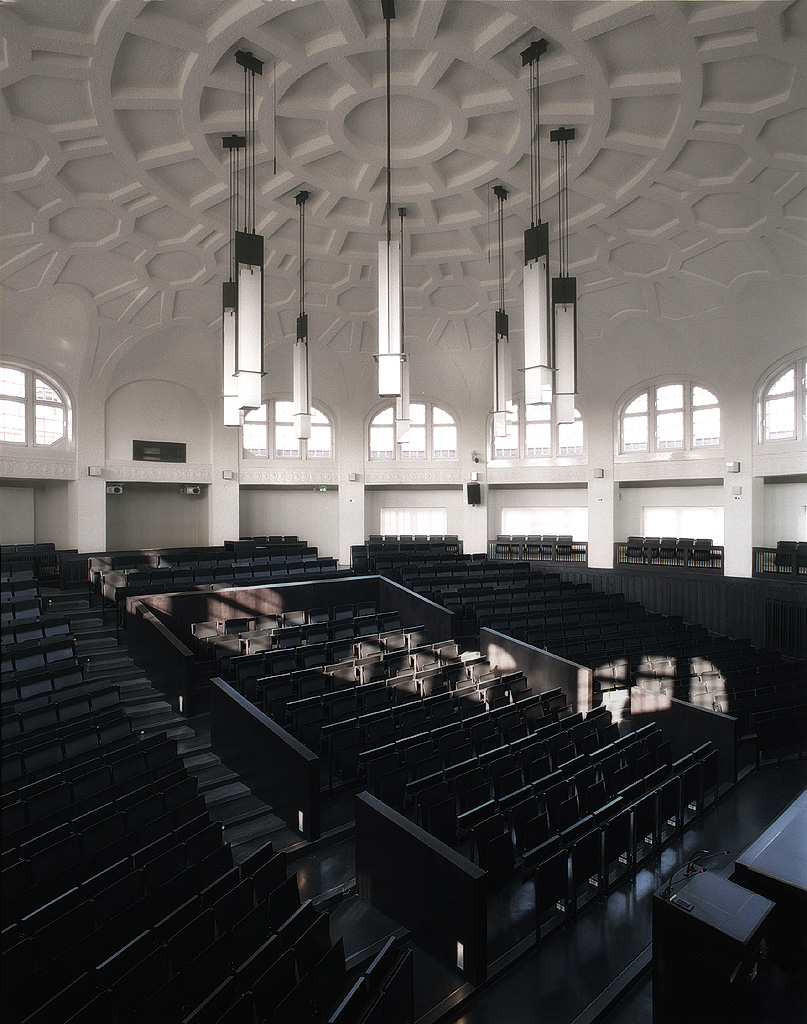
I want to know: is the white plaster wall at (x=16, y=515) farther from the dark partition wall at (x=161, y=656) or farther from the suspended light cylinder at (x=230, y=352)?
the suspended light cylinder at (x=230, y=352)

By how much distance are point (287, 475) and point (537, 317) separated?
13406 millimetres

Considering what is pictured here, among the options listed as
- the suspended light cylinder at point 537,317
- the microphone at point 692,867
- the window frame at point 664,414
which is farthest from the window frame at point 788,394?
the microphone at point 692,867

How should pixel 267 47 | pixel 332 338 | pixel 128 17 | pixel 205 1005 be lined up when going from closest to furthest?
1. pixel 205 1005
2. pixel 128 17
3. pixel 267 47
4. pixel 332 338

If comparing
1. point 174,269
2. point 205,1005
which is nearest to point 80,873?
point 205,1005

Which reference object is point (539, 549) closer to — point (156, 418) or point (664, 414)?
point (664, 414)

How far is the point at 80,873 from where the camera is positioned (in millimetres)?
4766

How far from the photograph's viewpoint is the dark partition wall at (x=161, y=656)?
9141 millimetres

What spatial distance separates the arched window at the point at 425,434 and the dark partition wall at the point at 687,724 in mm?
12217

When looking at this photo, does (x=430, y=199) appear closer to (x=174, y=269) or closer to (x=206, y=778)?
(x=174, y=269)

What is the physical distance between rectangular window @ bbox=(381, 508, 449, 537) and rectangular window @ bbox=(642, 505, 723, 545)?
23.5ft

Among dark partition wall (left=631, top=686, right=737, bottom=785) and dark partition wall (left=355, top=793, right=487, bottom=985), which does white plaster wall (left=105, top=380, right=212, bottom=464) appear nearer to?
dark partition wall (left=631, top=686, right=737, bottom=785)

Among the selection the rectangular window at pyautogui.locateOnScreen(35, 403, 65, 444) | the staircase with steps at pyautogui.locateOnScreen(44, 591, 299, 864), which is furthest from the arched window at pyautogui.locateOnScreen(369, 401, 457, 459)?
the staircase with steps at pyautogui.locateOnScreen(44, 591, 299, 864)

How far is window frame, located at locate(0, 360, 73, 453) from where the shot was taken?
15.8 metres

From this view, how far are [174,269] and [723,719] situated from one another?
14675mm
